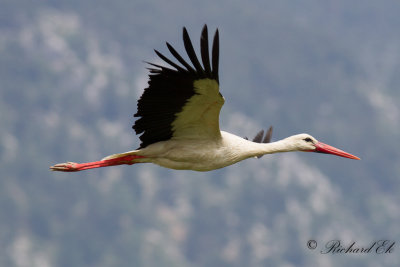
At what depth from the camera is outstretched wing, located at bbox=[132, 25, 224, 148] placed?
30.5 feet

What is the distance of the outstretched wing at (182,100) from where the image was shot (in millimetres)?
9289

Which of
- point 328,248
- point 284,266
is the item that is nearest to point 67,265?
point 284,266

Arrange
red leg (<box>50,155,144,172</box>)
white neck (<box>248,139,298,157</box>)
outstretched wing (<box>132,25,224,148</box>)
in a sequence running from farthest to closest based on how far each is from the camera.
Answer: white neck (<box>248,139,298,157</box>), red leg (<box>50,155,144,172</box>), outstretched wing (<box>132,25,224,148</box>)

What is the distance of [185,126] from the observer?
10461 millimetres

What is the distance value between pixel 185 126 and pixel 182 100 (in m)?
0.66

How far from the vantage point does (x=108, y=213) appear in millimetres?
195125

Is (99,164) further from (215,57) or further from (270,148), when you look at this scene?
(215,57)

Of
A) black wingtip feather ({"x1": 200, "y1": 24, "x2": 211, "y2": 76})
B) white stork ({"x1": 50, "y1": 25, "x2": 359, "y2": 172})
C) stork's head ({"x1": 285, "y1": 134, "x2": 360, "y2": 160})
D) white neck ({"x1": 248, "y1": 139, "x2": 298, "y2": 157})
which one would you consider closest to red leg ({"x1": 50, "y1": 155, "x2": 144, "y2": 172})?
white stork ({"x1": 50, "y1": 25, "x2": 359, "y2": 172})

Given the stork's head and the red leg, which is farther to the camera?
the stork's head

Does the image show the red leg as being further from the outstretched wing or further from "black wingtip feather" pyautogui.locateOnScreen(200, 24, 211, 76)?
"black wingtip feather" pyautogui.locateOnScreen(200, 24, 211, 76)

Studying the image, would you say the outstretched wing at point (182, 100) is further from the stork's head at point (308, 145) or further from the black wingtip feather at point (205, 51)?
the stork's head at point (308, 145)

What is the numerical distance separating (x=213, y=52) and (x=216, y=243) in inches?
7472

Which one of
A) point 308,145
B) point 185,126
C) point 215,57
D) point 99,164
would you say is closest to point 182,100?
point 185,126

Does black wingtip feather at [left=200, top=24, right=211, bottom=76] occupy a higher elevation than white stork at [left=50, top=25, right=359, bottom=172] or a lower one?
higher
